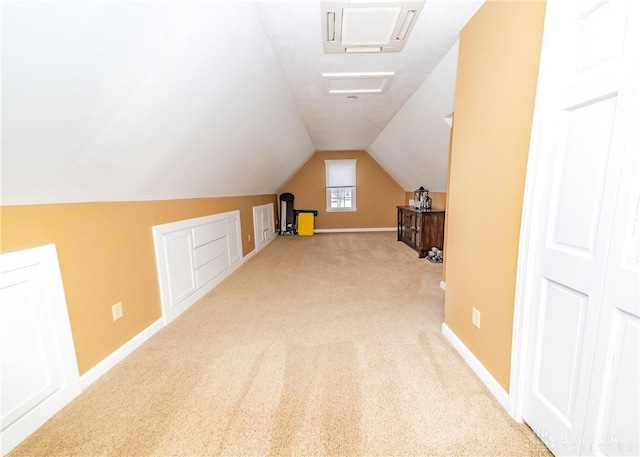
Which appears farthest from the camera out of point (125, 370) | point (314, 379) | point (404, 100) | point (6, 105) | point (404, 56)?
point (404, 100)

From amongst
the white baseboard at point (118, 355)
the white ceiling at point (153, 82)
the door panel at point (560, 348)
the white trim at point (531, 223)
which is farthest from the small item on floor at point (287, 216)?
the door panel at point (560, 348)

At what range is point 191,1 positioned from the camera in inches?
48.1

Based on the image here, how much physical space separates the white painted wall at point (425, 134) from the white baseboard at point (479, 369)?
2.14 metres

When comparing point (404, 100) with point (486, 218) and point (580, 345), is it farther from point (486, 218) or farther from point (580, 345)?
point (580, 345)

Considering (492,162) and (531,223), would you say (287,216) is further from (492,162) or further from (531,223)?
(531,223)

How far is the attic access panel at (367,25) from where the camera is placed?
4.91 feet

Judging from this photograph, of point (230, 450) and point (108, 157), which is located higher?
point (108, 157)

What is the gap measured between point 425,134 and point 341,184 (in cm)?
377

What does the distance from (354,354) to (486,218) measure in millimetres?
1245

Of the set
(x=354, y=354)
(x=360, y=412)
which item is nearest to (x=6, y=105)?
(x=360, y=412)

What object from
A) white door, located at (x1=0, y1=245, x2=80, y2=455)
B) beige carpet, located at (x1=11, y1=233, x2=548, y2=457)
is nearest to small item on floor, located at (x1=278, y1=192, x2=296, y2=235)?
beige carpet, located at (x1=11, y1=233, x2=548, y2=457)

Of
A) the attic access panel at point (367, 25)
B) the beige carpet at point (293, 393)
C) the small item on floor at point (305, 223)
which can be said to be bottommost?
the beige carpet at point (293, 393)

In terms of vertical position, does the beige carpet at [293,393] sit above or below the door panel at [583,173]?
below

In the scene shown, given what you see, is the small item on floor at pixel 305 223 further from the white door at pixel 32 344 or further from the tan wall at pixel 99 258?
the white door at pixel 32 344
